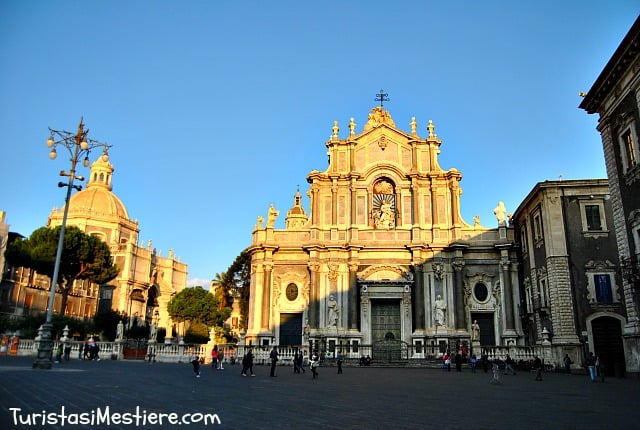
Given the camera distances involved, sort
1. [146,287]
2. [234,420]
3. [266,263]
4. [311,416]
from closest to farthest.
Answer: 1. [234,420]
2. [311,416]
3. [266,263]
4. [146,287]

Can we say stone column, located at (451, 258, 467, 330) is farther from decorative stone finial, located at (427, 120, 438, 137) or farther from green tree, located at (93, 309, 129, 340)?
green tree, located at (93, 309, 129, 340)

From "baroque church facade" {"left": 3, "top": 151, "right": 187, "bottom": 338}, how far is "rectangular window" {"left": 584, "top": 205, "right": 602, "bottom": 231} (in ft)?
159

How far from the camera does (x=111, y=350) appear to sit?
3266 cm

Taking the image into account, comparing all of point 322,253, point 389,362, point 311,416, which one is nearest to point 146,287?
point 322,253

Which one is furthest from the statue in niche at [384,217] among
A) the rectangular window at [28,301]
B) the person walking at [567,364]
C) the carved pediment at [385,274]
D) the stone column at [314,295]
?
the rectangular window at [28,301]

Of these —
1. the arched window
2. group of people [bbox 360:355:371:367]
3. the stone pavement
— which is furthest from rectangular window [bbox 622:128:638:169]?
the arched window

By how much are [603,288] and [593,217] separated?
3.77 m

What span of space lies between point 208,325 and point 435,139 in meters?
32.9

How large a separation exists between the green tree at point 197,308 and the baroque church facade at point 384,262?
2172cm

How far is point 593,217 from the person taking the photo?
26.3m

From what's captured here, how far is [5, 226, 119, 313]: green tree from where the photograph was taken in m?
42.0

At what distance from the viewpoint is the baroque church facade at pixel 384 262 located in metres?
31.8

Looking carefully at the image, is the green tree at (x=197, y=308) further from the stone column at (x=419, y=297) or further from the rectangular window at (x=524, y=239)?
the rectangular window at (x=524, y=239)

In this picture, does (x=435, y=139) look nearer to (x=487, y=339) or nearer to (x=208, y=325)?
(x=487, y=339)
